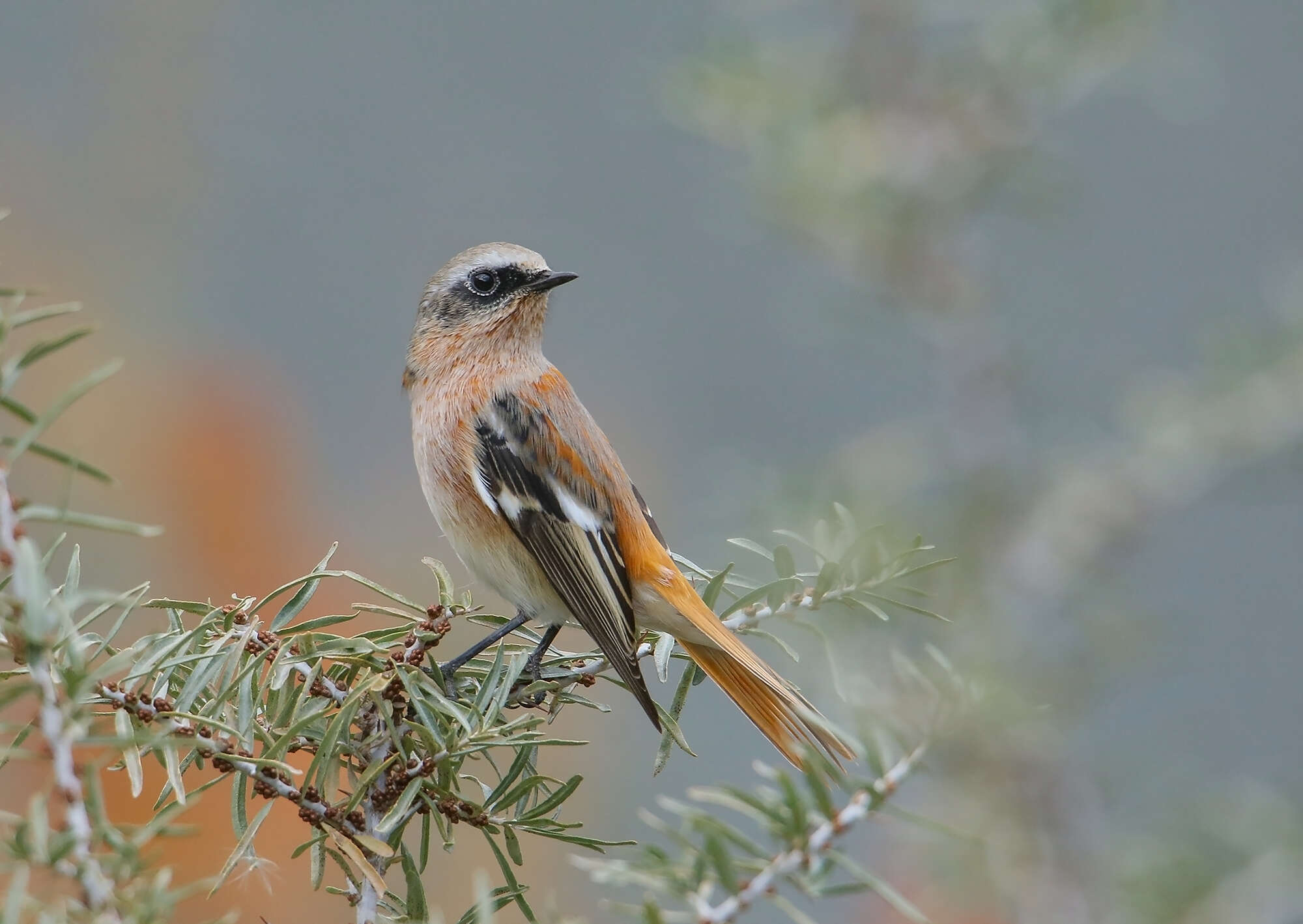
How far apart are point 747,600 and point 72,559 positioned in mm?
530

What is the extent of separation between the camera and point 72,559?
77cm

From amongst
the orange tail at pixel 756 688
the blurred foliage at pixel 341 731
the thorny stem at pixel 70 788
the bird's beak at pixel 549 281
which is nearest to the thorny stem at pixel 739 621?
the blurred foliage at pixel 341 731

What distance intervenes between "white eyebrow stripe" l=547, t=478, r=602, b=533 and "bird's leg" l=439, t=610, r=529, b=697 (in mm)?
161

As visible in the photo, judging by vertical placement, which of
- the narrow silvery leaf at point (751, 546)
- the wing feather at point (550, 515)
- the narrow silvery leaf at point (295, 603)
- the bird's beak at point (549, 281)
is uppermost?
the bird's beak at point (549, 281)

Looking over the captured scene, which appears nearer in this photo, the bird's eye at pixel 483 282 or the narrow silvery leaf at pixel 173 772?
the narrow silvery leaf at pixel 173 772

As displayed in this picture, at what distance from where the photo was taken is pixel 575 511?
1.85 metres

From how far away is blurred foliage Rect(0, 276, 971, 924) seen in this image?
0.49 metres

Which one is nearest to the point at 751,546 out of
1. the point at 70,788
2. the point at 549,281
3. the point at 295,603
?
the point at 295,603

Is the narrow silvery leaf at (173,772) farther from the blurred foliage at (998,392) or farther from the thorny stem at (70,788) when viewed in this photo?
the blurred foliage at (998,392)

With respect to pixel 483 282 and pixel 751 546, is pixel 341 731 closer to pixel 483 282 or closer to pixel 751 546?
pixel 751 546

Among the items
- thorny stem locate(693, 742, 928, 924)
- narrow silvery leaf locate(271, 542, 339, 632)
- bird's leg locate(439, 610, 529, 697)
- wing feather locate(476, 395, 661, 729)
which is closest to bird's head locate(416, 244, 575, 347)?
wing feather locate(476, 395, 661, 729)

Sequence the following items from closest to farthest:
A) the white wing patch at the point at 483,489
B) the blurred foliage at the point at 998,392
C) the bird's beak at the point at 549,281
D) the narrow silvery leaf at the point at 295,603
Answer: the narrow silvery leaf at the point at 295,603 → the white wing patch at the point at 483,489 → the bird's beak at the point at 549,281 → the blurred foliage at the point at 998,392

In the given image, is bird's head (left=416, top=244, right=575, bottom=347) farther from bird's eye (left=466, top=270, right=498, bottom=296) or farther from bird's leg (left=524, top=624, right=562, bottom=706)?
bird's leg (left=524, top=624, right=562, bottom=706)

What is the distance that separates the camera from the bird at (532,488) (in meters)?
1.49
